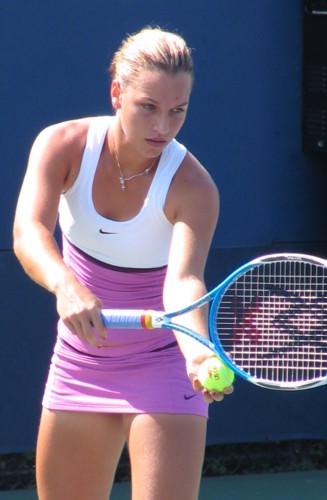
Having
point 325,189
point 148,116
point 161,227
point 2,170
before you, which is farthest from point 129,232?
point 325,189

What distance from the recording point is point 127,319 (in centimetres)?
270

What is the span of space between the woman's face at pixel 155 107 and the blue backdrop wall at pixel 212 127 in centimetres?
174

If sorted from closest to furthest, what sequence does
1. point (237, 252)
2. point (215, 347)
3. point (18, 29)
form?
point (215, 347), point (18, 29), point (237, 252)

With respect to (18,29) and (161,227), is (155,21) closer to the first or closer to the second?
(18,29)

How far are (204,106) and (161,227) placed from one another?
1822mm

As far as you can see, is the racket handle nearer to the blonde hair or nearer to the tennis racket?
the tennis racket

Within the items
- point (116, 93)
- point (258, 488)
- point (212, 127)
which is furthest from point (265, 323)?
point (258, 488)

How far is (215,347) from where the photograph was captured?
2.73 meters

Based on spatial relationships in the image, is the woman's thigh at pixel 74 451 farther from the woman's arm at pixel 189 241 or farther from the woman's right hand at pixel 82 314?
the woman's right hand at pixel 82 314

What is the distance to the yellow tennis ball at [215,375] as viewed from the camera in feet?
8.46

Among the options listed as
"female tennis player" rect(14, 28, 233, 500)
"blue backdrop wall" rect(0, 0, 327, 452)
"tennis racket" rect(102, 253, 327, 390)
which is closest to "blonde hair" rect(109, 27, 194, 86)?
"female tennis player" rect(14, 28, 233, 500)

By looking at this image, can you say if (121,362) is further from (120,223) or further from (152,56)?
(152,56)

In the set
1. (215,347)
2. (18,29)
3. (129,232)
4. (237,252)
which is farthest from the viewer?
(237,252)

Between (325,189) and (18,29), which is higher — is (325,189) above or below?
below
